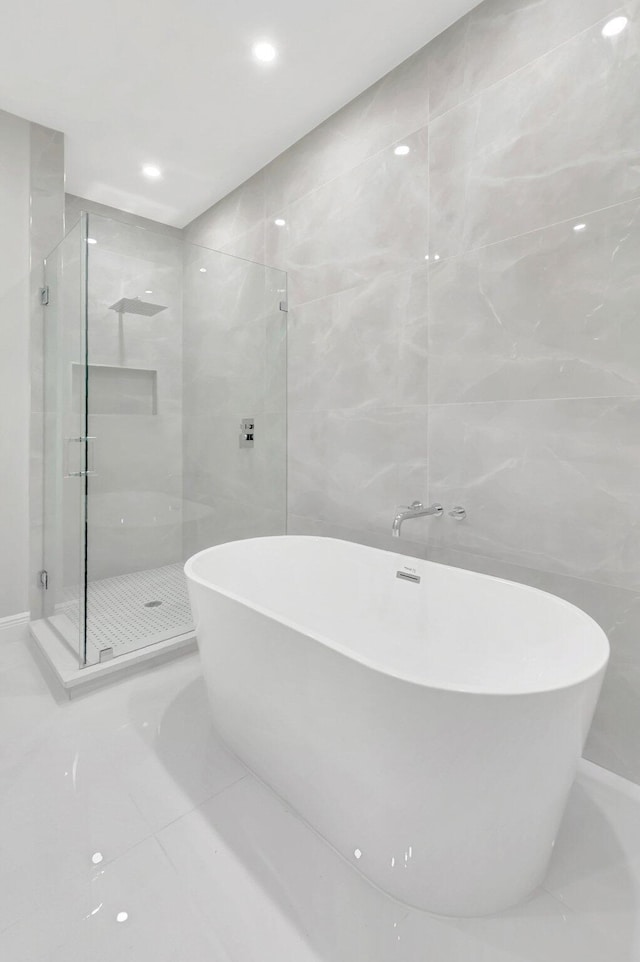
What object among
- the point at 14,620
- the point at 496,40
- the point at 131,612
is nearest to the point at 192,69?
the point at 496,40

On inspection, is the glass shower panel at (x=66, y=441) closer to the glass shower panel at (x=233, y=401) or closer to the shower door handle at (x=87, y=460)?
the shower door handle at (x=87, y=460)

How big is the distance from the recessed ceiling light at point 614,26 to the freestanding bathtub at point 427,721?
1749 mm

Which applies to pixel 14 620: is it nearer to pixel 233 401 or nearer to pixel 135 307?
pixel 233 401

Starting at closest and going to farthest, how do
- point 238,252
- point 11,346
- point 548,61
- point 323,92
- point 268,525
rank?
1. point 548,61
2. point 323,92
3. point 11,346
4. point 268,525
5. point 238,252

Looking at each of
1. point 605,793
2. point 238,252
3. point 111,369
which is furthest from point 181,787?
point 238,252

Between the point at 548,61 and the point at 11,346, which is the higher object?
the point at 548,61

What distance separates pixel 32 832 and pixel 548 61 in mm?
2911

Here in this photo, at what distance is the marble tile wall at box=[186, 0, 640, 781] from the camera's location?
4.84ft

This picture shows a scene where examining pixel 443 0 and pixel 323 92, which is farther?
pixel 323 92

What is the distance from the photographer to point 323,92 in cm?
223

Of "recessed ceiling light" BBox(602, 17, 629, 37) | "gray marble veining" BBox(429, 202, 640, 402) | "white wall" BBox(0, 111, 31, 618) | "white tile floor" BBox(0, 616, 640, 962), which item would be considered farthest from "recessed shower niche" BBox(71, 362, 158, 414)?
"recessed ceiling light" BBox(602, 17, 629, 37)

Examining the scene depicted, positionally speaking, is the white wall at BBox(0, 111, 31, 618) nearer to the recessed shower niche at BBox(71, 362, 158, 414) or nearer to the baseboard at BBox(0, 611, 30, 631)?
the baseboard at BBox(0, 611, 30, 631)

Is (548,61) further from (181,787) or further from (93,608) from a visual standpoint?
(93,608)

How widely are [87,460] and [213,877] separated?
1711 millimetres
